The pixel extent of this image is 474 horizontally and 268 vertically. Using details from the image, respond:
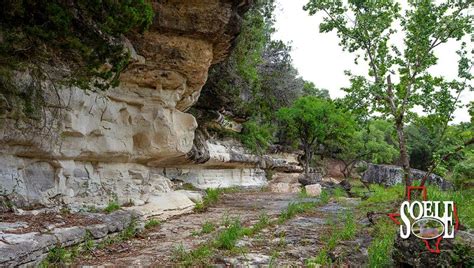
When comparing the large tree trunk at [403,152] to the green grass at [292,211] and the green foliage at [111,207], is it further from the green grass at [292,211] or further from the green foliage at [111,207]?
the green foliage at [111,207]

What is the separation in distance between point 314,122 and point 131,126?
17.8 meters

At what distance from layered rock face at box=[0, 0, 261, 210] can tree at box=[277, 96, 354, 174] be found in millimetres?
14304

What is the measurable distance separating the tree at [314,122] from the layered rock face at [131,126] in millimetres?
14304

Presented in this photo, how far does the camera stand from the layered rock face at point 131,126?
23.1ft

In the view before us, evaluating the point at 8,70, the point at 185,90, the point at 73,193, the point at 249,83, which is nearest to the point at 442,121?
the point at 185,90

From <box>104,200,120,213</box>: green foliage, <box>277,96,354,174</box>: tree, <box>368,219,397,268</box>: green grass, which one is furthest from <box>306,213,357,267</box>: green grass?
<box>277,96,354,174</box>: tree

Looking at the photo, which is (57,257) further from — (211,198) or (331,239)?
(211,198)

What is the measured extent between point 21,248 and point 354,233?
5495 mm

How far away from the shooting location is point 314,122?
26.2 metres

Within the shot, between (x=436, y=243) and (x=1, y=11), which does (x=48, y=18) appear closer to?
(x=1, y=11)

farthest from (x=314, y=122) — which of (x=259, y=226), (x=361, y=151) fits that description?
(x=259, y=226)

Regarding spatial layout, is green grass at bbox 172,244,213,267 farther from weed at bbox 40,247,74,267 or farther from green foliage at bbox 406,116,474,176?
green foliage at bbox 406,116,474,176

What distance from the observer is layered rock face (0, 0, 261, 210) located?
7.05 metres

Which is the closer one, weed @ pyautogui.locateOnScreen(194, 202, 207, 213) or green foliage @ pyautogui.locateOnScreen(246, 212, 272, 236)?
green foliage @ pyautogui.locateOnScreen(246, 212, 272, 236)
